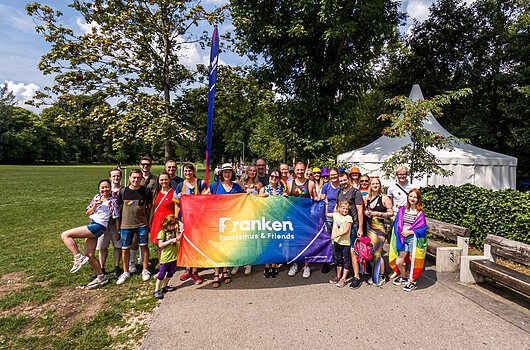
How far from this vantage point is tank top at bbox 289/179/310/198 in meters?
5.45

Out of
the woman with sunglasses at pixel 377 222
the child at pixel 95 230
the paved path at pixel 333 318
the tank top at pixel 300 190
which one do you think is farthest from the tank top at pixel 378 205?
the child at pixel 95 230

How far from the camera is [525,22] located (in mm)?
17234

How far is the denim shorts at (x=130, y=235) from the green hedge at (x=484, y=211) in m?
7.40

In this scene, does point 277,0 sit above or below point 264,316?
above

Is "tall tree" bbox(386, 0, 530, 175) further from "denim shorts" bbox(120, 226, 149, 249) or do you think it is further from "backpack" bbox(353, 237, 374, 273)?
"denim shorts" bbox(120, 226, 149, 249)

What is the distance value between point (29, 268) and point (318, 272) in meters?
5.61

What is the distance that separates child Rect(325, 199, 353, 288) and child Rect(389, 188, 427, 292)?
31.0 inches

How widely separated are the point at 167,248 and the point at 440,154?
1219 centimetres

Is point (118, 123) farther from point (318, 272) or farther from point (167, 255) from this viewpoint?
point (318, 272)

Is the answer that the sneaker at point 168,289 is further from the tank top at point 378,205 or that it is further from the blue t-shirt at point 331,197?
the tank top at point 378,205

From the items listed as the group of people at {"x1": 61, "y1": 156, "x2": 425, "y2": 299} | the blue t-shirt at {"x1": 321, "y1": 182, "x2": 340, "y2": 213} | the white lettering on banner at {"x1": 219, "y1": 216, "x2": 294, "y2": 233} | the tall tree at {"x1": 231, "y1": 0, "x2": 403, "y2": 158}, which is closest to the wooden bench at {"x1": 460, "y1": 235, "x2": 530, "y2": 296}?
the group of people at {"x1": 61, "y1": 156, "x2": 425, "y2": 299}

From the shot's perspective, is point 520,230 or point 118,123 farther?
point 118,123

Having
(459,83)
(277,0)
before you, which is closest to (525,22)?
(459,83)

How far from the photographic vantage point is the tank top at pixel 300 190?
545 centimetres
